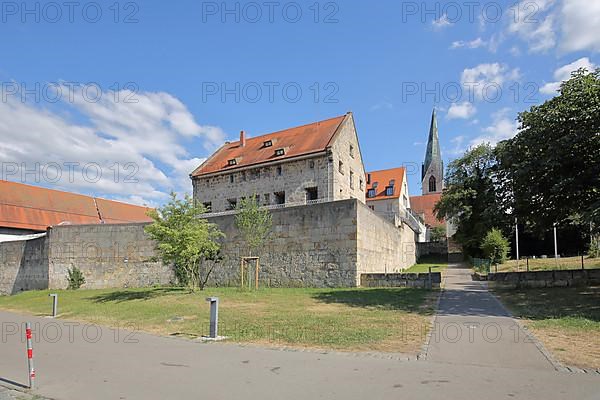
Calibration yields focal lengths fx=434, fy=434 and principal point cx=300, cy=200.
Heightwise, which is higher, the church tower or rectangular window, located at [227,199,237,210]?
the church tower

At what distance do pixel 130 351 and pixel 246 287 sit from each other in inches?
470

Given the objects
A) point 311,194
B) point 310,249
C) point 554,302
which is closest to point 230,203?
point 311,194

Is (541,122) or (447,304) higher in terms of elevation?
(541,122)

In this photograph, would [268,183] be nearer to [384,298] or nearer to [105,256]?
[105,256]

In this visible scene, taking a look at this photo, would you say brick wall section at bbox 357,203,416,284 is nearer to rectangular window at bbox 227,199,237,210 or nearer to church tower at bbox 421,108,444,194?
rectangular window at bbox 227,199,237,210

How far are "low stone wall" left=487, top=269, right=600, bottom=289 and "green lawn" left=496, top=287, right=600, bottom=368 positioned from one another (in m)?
0.91

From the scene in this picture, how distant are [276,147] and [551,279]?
28.0m

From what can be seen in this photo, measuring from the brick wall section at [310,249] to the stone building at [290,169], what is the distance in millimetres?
15032

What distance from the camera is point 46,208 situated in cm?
4916

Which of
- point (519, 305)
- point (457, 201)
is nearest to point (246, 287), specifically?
point (519, 305)

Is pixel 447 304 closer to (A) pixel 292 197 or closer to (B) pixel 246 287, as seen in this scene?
(B) pixel 246 287

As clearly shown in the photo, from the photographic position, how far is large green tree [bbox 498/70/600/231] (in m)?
14.3

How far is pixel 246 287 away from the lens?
67.5 ft

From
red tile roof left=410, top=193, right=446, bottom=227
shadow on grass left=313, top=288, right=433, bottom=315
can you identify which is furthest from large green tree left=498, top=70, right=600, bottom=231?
red tile roof left=410, top=193, right=446, bottom=227
